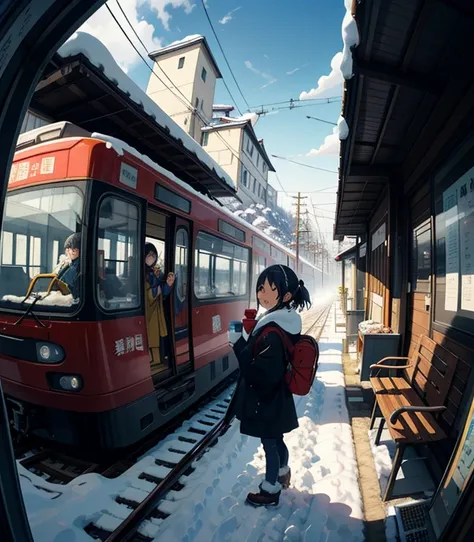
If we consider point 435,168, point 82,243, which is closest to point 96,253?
point 82,243

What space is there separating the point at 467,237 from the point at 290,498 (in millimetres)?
2612

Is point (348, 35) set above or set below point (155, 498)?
above

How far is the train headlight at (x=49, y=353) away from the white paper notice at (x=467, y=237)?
11.4ft

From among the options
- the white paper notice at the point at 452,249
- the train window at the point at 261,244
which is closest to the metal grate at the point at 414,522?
the white paper notice at the point at 452,249

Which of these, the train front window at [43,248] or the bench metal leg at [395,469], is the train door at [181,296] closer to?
the train front window at [43,248]

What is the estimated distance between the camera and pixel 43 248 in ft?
10.2

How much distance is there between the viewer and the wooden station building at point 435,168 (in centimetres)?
212

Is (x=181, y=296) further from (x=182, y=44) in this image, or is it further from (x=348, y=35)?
(x=182, y=44)

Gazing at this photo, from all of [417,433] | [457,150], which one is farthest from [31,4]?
[417,433]

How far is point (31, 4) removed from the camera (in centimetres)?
117

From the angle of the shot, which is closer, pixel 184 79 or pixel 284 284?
pixel 284 284

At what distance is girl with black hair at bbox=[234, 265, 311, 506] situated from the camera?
7.76 ft

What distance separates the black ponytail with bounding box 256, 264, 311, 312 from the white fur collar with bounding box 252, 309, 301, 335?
0.07 metres

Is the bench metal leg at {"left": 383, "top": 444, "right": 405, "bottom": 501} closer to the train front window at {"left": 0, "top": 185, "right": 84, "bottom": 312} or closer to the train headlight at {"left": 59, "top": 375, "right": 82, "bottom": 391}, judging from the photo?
the train headlight at {"left": 59, "top": 375, "right": 82, "bottom": 391}
